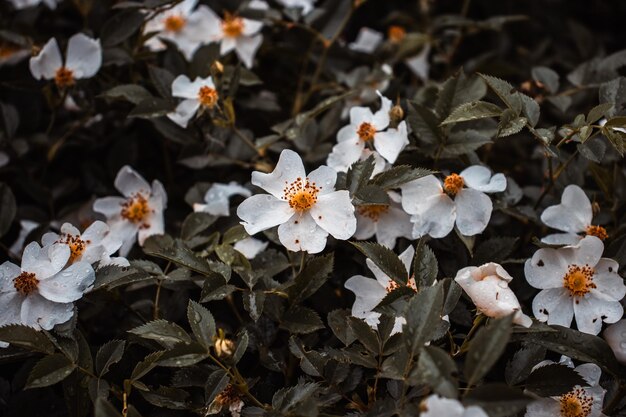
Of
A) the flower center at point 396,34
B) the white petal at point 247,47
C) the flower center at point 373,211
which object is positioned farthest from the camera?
the flower center at point 396,34

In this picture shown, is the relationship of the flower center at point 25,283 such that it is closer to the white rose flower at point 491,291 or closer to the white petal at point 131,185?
the white petal at point 131,185

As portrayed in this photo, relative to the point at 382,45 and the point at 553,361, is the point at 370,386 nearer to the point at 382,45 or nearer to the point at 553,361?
the point at 553,361

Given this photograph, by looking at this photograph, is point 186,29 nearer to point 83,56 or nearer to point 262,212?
point 83,56

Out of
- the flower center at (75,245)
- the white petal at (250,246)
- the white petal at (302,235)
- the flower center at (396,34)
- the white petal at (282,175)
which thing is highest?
the white petal at (282,175)

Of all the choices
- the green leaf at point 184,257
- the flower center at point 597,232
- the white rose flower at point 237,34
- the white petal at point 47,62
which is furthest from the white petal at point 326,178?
the white petal at point 47,62

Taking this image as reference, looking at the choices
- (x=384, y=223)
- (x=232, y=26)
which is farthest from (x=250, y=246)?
(x=232, y=26)

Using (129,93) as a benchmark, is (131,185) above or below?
below

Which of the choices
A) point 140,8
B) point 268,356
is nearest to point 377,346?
point 268,356
